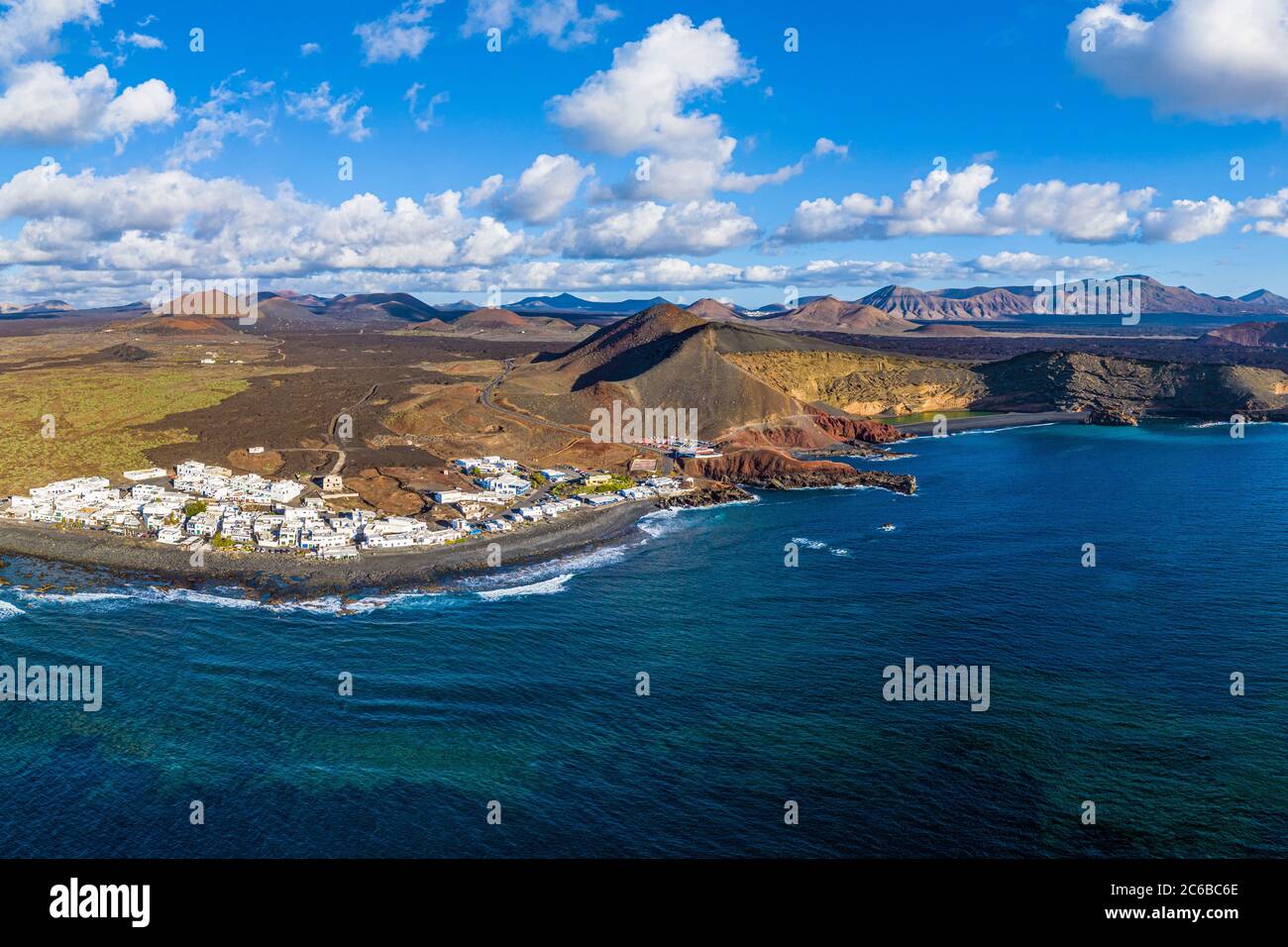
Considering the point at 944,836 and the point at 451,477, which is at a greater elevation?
the point at 451,477

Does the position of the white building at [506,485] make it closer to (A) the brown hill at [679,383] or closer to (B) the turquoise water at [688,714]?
(B) the turquoise water at [688,714]

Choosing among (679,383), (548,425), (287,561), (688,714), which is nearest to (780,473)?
(548,425)

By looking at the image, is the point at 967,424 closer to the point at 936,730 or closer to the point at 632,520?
the point at 632,520

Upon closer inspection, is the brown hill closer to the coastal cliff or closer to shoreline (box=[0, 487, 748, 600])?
the coastal cliff

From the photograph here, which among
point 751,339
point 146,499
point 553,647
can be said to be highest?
point 751,339

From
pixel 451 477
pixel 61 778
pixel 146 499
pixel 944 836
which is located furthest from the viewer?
pixel 451 477
